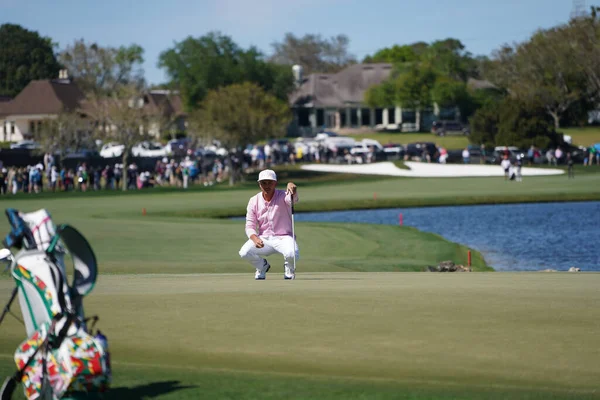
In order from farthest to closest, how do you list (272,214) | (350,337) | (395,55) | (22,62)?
(395,55) < (22,62) < (272,214) < (350,337)

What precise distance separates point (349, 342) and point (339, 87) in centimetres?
12613

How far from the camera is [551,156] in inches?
3460

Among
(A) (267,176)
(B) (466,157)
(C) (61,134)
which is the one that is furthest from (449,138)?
(A) (267,176)

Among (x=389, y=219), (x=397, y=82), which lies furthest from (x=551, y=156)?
(x=389, y=219)

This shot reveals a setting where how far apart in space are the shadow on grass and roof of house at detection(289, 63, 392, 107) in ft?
404

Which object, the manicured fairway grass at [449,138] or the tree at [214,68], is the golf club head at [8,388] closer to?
the manicured fairway grass at [449,138]

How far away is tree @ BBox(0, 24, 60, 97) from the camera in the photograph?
150250 mm

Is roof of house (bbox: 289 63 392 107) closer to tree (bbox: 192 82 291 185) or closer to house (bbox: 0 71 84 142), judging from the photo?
house (bbox: 0 71 84 142)

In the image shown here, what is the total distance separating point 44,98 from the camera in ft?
385

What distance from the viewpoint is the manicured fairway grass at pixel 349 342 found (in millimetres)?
8484

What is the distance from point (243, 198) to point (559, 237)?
23.7m

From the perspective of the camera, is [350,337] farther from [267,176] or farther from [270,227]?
[270,227]

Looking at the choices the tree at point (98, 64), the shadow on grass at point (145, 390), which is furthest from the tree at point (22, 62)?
the shadow on grass at point (145, 390)

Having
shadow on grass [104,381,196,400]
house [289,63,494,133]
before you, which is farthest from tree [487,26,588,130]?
shadow on grass [104,381,196,400]
